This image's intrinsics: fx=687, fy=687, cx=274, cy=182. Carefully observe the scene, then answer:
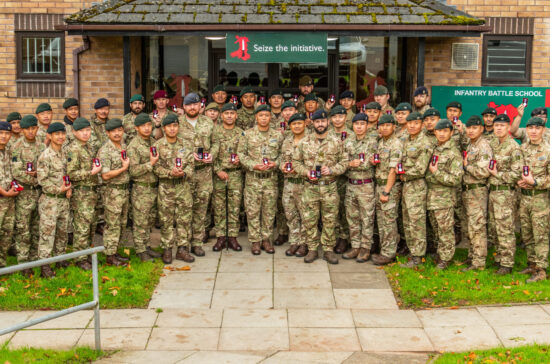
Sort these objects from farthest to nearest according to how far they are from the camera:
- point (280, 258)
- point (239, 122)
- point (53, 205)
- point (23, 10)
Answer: point (23, 10) → point (239, 122) → point (280, 258) → point (53, 205)

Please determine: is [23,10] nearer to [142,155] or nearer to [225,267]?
[142,155]

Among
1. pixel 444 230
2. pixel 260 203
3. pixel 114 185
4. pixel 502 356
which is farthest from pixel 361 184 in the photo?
pixel 502 356

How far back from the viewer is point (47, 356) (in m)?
6.07

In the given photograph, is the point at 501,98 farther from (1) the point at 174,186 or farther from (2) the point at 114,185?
(2) the point at 114,185

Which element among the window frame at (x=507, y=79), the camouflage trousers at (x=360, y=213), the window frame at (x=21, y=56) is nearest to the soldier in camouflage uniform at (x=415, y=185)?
the camouflage trousers at (x=360, y=213)

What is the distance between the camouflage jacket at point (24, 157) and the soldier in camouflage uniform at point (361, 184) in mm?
3862

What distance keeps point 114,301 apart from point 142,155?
6.55ft

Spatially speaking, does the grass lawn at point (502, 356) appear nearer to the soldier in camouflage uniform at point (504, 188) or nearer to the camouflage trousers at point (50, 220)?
the soldier in camouflage uniform at point (504, 188)

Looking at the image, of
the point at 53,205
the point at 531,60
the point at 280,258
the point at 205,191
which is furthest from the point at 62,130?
the point at 531,60

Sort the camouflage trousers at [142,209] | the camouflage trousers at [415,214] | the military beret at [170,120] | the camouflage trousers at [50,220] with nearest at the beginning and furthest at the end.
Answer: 1. the camouflage trousers at [50,220]
2. the camouflage trousers at [415,214]
3. the military beret at [170,120]
4. the camouflage trousers at [142,209]

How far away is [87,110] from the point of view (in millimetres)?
11914

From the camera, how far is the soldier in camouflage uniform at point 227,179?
9.39 m

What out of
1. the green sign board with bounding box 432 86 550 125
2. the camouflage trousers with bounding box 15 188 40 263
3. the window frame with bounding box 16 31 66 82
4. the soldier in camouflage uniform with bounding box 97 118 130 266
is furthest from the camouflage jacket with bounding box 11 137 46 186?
the green sign board with bounding box 432 86 550 125

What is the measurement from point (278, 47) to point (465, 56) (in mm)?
3486
